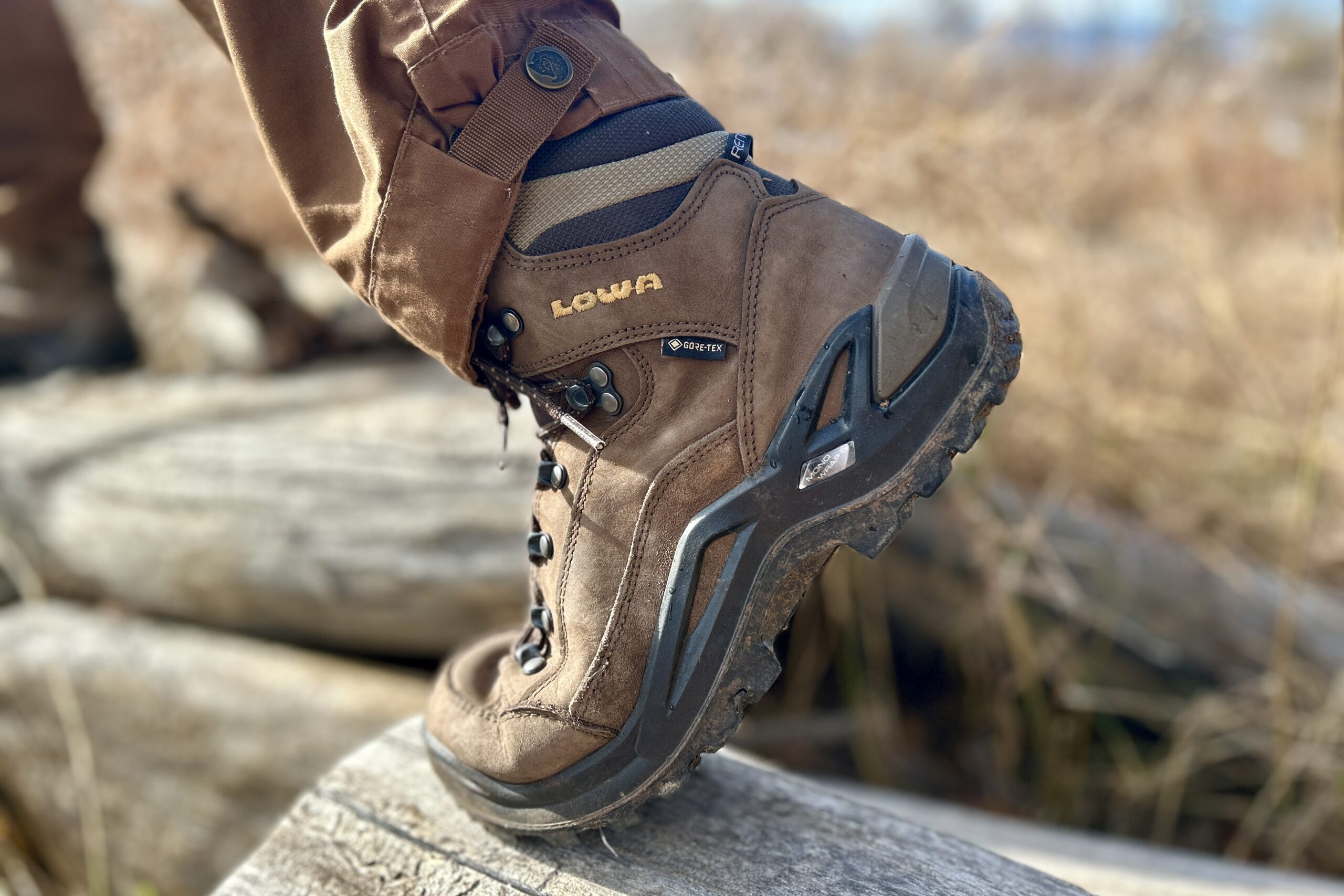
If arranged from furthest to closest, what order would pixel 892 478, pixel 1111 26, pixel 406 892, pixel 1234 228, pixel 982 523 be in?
pixel 1234 228 → pixel 1111 26 → pixel 982 523 → pixel 406 892 → pixel 892 478

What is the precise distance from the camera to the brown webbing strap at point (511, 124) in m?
1.00

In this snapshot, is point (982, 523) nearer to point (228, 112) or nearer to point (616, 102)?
point (616, 102)

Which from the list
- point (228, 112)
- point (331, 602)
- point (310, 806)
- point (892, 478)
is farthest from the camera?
point (228, 112)

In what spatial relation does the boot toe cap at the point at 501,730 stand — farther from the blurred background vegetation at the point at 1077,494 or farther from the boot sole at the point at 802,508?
the blurred background vegetation at the point at 1077,494

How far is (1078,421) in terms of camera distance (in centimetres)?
299

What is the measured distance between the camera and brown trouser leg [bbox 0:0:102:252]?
3.19 meters

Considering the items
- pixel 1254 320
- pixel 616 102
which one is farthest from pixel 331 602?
pixel 1254 320

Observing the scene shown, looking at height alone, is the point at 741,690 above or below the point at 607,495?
below

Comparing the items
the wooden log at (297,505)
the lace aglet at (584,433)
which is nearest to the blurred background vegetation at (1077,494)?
the wooden log at (297,505)

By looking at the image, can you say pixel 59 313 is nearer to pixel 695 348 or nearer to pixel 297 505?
pixel 297 505

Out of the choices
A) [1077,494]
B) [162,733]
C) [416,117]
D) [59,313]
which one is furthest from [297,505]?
[1077,494]

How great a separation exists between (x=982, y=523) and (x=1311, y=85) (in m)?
4.65

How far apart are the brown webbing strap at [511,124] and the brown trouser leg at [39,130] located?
3092mm

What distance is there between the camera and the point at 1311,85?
526 cm
